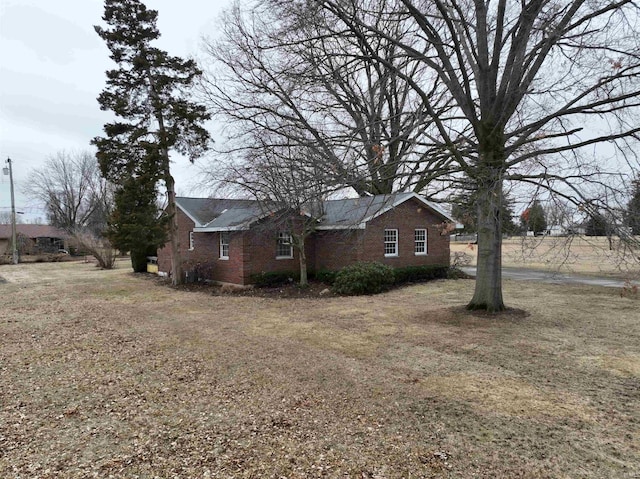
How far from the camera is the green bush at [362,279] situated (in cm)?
1488

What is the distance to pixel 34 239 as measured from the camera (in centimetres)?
4941

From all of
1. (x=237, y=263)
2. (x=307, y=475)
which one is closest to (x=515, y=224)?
(x=307, y=475)

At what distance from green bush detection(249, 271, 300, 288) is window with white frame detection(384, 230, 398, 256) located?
4216mm

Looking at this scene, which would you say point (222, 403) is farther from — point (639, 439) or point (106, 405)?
point (639, 439)

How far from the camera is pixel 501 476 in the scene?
3412mm

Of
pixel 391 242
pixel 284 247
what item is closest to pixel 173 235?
pixel 284 247

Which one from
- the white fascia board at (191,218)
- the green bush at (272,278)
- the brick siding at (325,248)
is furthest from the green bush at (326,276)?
the white fascia board at (191,218)

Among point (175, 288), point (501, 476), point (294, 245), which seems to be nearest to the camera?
point (501, 476)

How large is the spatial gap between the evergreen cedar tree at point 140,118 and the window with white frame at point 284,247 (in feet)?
17.4

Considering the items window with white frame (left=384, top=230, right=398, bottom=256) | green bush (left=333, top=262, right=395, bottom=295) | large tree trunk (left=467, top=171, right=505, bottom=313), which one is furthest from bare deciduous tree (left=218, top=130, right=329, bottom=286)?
large tree trunk (left=467, top=171, right=505, bottom=313)

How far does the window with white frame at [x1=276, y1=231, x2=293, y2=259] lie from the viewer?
58.5ft

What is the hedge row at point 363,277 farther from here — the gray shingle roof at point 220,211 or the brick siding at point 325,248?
the gray shingle roof at point 220,211

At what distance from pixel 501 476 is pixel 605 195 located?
6.16 metres

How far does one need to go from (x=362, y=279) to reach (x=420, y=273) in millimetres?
4551
